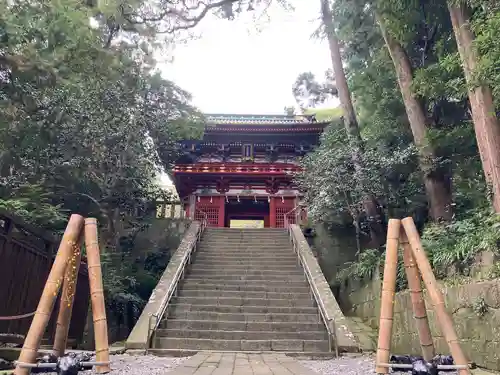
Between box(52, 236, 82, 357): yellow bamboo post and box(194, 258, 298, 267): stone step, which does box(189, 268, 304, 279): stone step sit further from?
box(52, 236, 82, 357): yellow bamboo post

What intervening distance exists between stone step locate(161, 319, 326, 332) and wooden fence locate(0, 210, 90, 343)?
203 centimetres

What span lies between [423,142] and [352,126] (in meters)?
3.32

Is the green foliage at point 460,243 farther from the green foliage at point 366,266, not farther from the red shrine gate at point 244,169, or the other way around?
the red shrine gate at point 244,169

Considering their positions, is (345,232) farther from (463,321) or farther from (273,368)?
(273,368)

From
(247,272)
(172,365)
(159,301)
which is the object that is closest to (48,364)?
(172,365)

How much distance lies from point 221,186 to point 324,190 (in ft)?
28.5

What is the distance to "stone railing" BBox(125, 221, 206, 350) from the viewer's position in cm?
612

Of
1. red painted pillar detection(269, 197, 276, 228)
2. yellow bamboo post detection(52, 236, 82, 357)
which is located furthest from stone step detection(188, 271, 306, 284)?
red painted pillar detection(269, 197, 276, 228)

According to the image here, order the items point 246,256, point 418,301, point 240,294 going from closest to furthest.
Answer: point 418,301 → point 240,294 → point 246,256

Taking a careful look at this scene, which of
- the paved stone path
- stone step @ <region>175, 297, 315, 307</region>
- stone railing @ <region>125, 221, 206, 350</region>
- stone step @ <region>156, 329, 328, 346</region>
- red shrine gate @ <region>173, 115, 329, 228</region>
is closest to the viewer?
the paved stone path

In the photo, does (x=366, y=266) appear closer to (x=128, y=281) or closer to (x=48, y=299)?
(x=128, y=281)

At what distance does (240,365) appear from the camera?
4785mm

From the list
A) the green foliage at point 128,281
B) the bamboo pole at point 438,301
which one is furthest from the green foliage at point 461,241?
the green foliage at point 128,281

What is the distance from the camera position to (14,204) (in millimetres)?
6801
